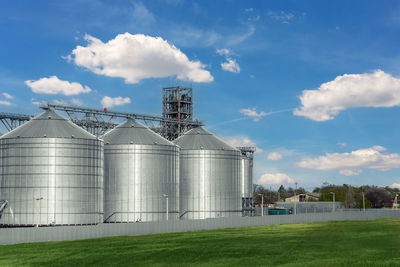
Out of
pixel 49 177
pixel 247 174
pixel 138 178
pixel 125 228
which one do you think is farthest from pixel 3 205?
pixel 247 174

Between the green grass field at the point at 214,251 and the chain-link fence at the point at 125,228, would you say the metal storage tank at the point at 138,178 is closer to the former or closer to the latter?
the chain-link fence at the point at 125,228

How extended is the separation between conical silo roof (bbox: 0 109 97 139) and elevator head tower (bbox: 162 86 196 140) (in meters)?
36.1

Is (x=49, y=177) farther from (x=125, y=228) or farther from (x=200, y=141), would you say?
(x=200, y=141)

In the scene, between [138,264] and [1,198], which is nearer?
[138,264]

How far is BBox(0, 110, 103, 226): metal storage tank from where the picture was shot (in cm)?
7981

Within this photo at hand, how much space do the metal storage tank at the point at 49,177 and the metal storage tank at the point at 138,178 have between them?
6411mm

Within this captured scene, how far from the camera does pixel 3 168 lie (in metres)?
82.6

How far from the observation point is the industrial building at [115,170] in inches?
3177

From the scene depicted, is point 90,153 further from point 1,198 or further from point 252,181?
point 252,181

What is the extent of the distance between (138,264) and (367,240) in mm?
33534

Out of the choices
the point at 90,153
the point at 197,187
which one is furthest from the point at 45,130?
the point at 197,187

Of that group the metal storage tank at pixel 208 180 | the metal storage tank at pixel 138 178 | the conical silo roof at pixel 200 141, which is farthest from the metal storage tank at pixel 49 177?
the conical silo roof at pixel 200 141

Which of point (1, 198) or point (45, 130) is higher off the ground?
point (45, 130)

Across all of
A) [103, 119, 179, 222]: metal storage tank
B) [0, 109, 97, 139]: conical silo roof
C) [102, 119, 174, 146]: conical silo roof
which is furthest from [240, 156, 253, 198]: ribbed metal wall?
[0, 109, 97, 139]: conical silo roof
